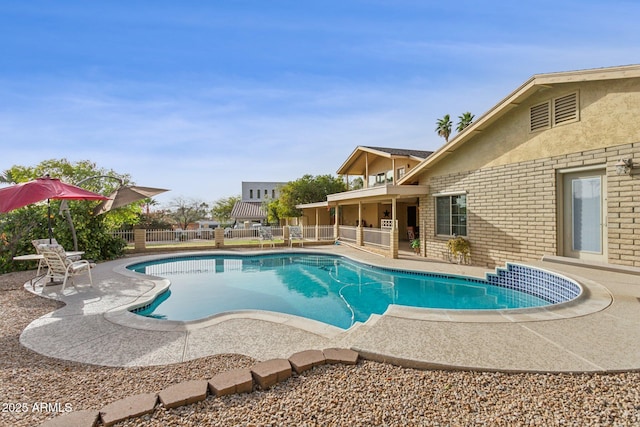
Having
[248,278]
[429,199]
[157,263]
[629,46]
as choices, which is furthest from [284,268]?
[629,46]

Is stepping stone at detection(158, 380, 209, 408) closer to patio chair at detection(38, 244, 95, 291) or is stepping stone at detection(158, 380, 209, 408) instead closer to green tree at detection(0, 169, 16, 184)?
patio chair at detection(38, 244, 95, 291)

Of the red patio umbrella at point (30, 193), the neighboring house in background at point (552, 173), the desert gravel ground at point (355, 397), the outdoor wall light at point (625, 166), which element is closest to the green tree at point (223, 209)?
the red patio umbrella at point (30, 193)

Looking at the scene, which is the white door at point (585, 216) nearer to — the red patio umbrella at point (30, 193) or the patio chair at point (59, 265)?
the patio chair at point (59, 265)

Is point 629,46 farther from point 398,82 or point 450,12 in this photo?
point 398,82

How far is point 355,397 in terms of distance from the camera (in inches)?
112

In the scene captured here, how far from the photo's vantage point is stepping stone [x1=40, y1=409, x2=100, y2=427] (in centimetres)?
244

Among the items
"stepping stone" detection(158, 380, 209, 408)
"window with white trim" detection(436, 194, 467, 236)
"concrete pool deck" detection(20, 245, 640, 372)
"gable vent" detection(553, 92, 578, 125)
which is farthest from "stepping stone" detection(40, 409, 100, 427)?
"window with white trim" detection(436, 194, 467, 236)

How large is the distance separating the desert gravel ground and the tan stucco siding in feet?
23.5

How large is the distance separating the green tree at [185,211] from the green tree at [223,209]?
2.43 m

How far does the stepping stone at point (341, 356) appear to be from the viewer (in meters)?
3.48

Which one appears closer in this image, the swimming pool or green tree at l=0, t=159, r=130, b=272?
the swimming pool

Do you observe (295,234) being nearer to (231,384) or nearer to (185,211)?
A: (231,384)

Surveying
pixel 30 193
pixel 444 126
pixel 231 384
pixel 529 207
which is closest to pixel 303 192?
pixel 444 126

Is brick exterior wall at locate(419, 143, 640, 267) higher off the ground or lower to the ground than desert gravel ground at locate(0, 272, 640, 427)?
higher
